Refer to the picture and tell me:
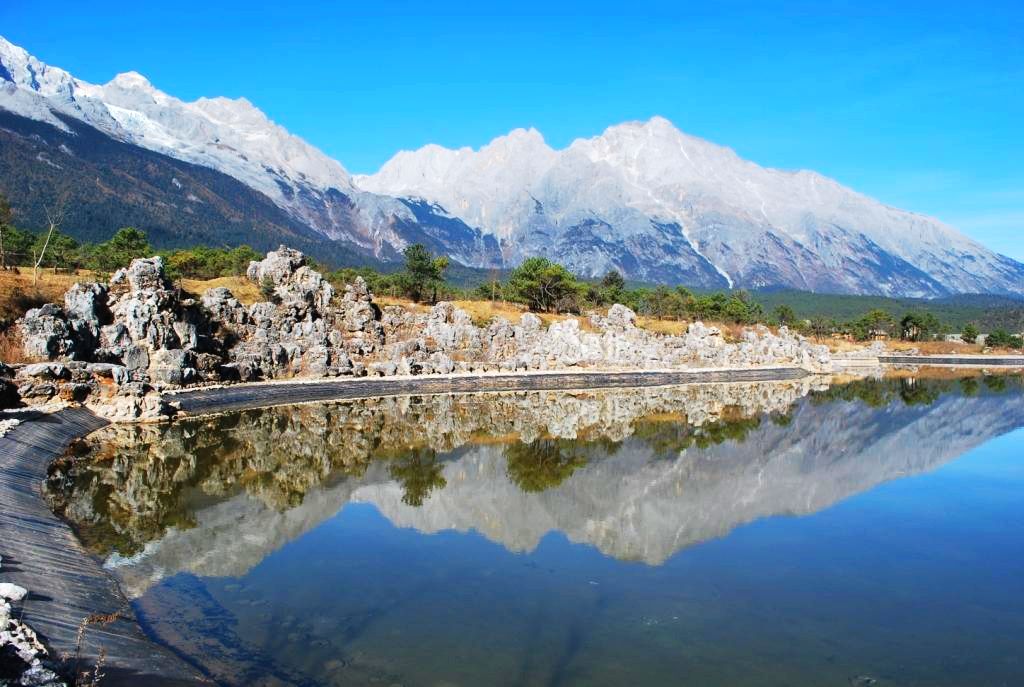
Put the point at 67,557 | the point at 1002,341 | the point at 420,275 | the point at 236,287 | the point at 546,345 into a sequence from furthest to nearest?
the point at 1002,341 < the point at 420,275 < the point at 546,345 < the point at 236,287 < the point at 67,557

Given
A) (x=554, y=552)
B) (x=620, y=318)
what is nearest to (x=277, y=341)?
(x=620, y=318)

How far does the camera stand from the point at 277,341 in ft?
193

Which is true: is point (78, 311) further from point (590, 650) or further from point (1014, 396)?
point (1014, 396)

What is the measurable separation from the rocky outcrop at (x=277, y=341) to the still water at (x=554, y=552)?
7369 mm

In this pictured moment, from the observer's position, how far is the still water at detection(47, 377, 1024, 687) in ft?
41.2

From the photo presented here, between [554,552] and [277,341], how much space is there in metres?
45.8

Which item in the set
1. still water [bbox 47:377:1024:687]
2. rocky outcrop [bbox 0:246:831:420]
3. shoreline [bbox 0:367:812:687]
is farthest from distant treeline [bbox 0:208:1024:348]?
still water [bbox 47:377:1024:687]

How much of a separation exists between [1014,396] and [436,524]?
6771 cm

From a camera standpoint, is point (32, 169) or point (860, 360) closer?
point (860, 360)

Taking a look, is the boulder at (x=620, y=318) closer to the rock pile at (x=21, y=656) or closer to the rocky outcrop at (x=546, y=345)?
the rocky outcrop at (x=546, y=345)

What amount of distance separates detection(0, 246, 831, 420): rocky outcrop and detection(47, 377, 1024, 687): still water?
7369 mm

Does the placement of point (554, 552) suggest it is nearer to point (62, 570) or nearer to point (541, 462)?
point (62, 570)

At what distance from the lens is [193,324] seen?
50.5 meters

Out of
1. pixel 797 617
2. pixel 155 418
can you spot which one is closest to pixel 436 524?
pixel 797 617
